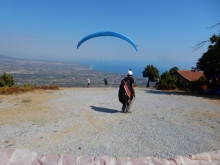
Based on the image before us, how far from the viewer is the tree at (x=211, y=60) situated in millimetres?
15695

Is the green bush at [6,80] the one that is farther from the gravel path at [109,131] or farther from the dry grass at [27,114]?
the gravel path at [109,131]

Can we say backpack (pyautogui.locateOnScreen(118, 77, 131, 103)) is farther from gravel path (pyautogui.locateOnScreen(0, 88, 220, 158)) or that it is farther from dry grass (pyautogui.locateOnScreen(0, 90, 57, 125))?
dry grass (pyautogui.locateOnScreen(0, 90, 57, 125))

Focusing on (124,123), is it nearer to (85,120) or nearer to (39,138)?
(85,120)

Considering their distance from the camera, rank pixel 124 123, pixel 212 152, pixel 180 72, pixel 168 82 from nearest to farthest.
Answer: pixel 212 152 < pixel 124 123 < pixel 168 82 < pixel 180 72

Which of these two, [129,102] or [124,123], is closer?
[124,123]

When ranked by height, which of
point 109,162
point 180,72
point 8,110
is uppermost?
point 180,72

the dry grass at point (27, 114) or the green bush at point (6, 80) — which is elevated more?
the dry grass at point (27, 114)

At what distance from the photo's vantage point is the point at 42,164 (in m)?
4.20

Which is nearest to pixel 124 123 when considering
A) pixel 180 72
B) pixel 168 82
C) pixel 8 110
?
pixel 8 110

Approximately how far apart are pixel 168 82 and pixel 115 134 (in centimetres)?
1907

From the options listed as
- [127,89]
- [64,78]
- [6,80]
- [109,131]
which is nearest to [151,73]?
[6,80]

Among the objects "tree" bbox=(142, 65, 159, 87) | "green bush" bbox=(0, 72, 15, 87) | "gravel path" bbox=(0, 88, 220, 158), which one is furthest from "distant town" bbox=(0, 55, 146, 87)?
"gravel path" bbox=(0, 88, 220, 158)

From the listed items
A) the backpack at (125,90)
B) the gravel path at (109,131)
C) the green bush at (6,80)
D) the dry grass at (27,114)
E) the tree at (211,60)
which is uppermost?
the tree at (211,60)

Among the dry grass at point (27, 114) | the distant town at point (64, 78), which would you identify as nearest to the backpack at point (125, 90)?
the dry grass at point (27, 114)
